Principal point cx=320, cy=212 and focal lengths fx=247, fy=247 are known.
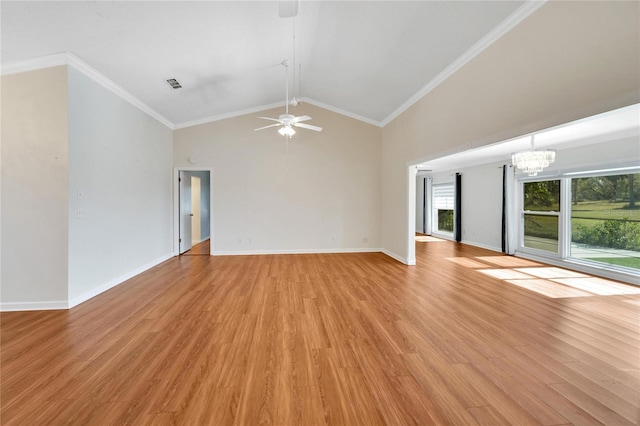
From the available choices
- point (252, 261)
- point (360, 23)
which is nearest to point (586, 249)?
point (360, 23)

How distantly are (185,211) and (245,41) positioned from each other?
4.49m

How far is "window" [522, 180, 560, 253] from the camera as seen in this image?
18.4 feet

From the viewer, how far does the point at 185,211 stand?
6469mm

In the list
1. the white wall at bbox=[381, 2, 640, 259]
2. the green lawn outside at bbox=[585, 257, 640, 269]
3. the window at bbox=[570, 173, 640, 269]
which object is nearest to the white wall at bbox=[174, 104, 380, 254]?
the white wall at bbox=[381, 2, 640, 259]

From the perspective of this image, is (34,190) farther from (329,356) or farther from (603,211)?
(603,211)

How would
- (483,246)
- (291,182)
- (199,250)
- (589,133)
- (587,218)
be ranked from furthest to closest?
(483,246), (199,250), (291,182), (587,218), (589,133)

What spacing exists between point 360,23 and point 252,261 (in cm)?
479

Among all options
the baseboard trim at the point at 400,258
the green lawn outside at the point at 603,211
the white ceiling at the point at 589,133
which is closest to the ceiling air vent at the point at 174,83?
the white ceiling at the point at 589,133

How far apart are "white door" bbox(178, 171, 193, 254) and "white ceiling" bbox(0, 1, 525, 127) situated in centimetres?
185

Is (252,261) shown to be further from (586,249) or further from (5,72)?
(586,249)

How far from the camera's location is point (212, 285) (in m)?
3.95

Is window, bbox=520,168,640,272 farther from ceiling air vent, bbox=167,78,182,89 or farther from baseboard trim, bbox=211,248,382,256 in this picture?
ceiling air vent, bbox=167,78,182,89

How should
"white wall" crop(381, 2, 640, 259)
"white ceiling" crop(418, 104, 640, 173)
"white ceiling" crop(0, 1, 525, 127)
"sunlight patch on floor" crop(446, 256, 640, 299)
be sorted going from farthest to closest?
1. "sunlight patch on floor" crop(446, 256, 640, 299)
2. "white ceiling" crop(418, 104, 640, 173)
3. "white ceiling" crop(0, 1, 525, 127)
4. "white wall" crop(381, 2, 640, 259)

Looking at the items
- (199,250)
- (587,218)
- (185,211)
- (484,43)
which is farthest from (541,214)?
(185,211)
